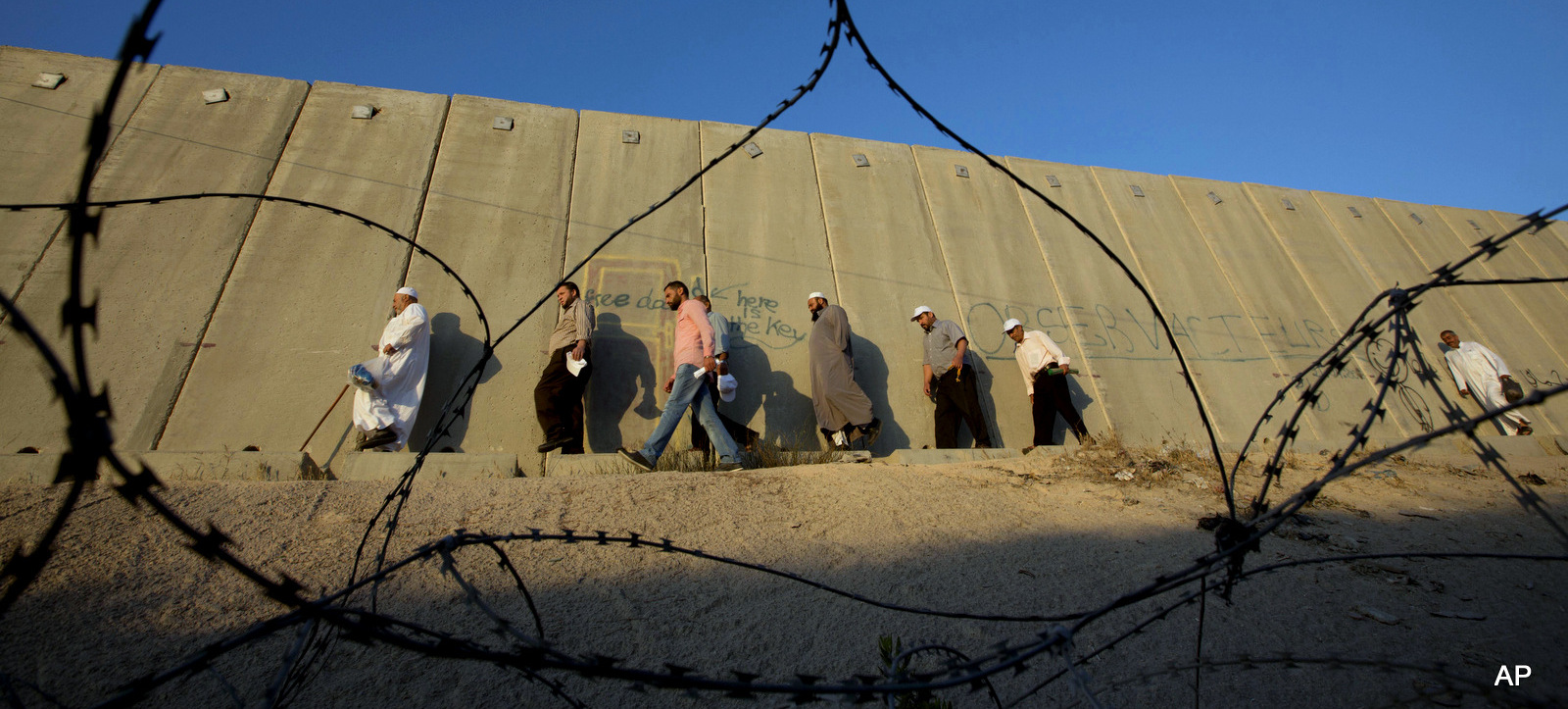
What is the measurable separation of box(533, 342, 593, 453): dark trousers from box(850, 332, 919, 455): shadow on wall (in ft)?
9.12

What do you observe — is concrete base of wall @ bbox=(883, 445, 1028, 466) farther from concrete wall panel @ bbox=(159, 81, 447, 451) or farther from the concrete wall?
concrete wall panel @ bbox=(159, 81, 447, 451)

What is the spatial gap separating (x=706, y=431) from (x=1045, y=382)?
11.4ft

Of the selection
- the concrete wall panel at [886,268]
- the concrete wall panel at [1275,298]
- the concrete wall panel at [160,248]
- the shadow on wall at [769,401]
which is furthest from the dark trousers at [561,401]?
the concrete wall panel at [1275,298]

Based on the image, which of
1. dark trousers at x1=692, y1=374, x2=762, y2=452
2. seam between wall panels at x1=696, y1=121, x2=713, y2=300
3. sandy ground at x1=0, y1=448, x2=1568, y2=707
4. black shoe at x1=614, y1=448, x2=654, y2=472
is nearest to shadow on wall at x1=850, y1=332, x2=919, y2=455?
dark trousers at x1=692, y1=374, x2=762, y2=452

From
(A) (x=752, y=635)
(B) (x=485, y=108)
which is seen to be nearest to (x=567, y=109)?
(B) (x=485, y=108)

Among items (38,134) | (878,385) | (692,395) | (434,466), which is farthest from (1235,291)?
(38,134)

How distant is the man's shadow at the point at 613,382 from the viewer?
6574mm

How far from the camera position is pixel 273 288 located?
21.7 feet

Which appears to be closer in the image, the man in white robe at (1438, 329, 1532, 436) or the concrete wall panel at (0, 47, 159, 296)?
the concrete wall panel at (0, 47, 159, 296)

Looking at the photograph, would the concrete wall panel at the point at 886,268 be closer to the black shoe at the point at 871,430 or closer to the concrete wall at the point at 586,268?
the concrete wall at the point at 586,268

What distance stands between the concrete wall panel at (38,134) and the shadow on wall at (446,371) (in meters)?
3.47

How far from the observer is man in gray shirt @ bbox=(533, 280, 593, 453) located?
18.9 feet

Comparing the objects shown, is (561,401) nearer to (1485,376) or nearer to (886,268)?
(886,268)

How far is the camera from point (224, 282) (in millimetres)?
6535
